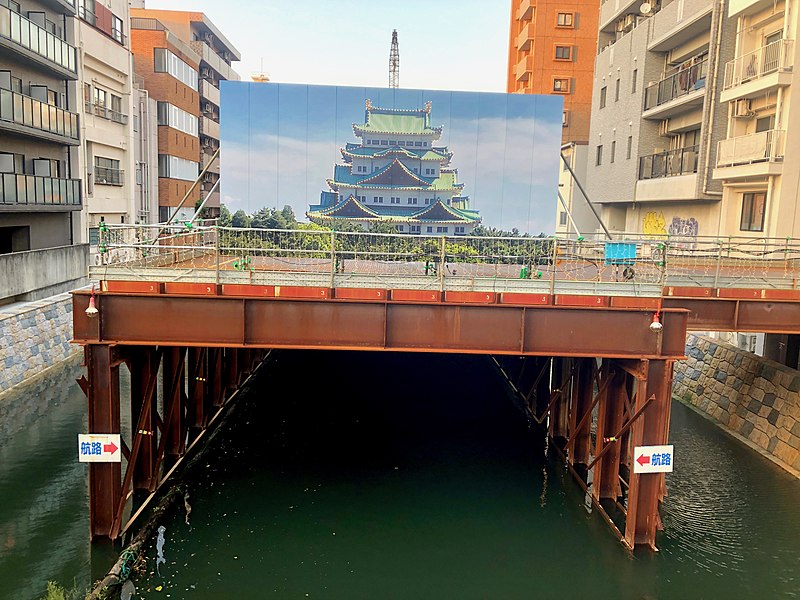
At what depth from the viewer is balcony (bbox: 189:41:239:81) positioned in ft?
203

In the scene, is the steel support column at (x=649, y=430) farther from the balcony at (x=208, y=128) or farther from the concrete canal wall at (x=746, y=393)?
the balcony at (x=208, y=128)

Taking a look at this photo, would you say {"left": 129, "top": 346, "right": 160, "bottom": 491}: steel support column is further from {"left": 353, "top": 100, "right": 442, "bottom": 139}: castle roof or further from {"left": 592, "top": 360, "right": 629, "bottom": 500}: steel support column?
{"left": 353, "top": 100, "right": 442, "bottom": 139}: castle roof

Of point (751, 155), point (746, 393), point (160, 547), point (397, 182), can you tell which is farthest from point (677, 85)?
point (160, 547)

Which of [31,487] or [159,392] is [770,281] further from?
[159,392]

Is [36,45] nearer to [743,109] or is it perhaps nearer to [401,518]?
[401,518]

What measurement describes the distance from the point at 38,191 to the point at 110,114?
11.7 metres

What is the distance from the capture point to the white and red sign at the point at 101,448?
1223 cm

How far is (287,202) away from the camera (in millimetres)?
28266

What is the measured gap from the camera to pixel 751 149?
2528 centimetres

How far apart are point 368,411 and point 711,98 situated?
19.1 m

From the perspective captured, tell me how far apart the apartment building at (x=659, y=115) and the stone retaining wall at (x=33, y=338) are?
25.5 meters

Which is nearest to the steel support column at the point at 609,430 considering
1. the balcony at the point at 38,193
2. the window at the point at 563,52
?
the balcony at the point at 38,193

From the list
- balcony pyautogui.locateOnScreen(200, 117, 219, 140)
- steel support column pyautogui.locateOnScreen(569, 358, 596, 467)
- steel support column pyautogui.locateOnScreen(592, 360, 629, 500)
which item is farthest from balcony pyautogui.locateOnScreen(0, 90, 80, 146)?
balcony pyautogui.locateOnScreen(200, 117, 219, 140)

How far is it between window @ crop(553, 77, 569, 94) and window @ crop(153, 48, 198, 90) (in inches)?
1200
